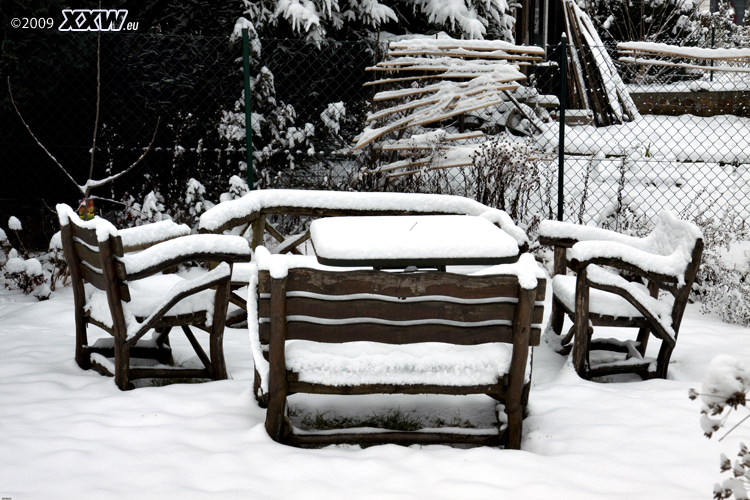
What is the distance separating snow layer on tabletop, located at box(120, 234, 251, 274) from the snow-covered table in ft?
1.23

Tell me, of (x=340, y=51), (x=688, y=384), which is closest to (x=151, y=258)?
(x=688, y=384)

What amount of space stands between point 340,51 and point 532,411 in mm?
4834

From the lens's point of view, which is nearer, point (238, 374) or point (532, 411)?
point (532, 411)

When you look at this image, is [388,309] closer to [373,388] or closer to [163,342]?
[373,388]

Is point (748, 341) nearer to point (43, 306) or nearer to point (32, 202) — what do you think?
point (43, 306)

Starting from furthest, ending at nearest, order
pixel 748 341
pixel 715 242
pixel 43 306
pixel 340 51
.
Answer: pixel 340 51, pixel 715 242, pixel 43 306, pixel 748 341

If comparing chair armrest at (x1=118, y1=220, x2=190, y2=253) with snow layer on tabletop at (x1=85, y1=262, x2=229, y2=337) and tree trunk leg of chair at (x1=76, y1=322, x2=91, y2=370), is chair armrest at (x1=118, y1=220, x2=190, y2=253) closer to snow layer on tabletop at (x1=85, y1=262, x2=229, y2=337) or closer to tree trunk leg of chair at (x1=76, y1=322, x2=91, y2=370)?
snow layer on tabletop at (x1=85, y1=262, x2=229, y2=337)

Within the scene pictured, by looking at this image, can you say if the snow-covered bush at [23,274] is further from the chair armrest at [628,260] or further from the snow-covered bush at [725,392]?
the snow-covered bush at [725,392]

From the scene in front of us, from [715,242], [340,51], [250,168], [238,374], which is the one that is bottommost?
[238,374]

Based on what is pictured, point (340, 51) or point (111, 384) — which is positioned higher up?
point (340, 51)

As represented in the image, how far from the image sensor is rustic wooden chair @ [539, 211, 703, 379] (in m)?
3.27

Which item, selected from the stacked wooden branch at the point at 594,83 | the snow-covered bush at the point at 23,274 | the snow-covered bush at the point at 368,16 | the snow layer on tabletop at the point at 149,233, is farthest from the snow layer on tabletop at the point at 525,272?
the stacked wooden branch at the point at 594,83

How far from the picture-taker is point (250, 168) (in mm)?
5727

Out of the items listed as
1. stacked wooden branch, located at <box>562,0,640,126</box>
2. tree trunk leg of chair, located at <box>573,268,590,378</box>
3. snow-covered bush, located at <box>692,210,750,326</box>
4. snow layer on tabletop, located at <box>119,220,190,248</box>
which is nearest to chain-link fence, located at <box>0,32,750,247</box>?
snow-covered bush, located at <box>692,210,750,326</box>
